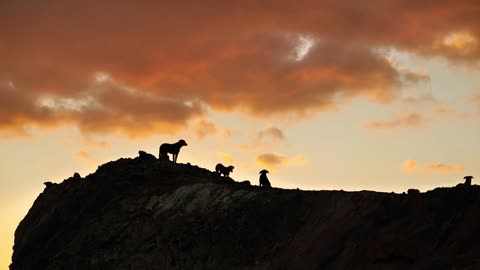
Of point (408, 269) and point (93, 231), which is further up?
point (93, 231)

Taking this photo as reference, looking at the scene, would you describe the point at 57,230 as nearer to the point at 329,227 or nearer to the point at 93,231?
the point at 93,231

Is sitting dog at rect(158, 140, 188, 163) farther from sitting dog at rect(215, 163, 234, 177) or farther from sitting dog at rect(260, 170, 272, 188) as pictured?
sitting dog at rect(260, 170, 272, 188)

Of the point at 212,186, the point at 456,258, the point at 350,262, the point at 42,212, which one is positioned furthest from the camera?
the point at 42,212

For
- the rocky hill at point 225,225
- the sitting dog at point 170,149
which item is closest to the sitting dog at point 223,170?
the rocky hill at point 225,225

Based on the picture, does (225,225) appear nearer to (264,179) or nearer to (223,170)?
(264,179)

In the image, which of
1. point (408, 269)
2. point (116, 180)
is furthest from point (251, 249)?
point (116, 180)

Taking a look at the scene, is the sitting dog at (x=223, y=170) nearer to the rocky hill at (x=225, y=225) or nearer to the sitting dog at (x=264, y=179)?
the rocky hill at (x=225, y=225)

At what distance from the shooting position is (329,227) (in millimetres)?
40969

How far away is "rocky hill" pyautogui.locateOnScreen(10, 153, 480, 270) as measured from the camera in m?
36.3

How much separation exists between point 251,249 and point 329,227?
527cm

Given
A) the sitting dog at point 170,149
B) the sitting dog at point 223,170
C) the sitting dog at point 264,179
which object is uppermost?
the sitting dog at point 170,149

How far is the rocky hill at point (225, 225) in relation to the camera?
3631 cm

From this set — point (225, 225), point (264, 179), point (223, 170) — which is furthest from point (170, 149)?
point (225, 225)

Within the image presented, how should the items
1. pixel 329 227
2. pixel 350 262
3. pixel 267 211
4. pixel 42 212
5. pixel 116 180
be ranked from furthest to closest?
pixel 42 212
pixel 116 180
pixel 267 211
pixel 329 227
pixel 350 262
